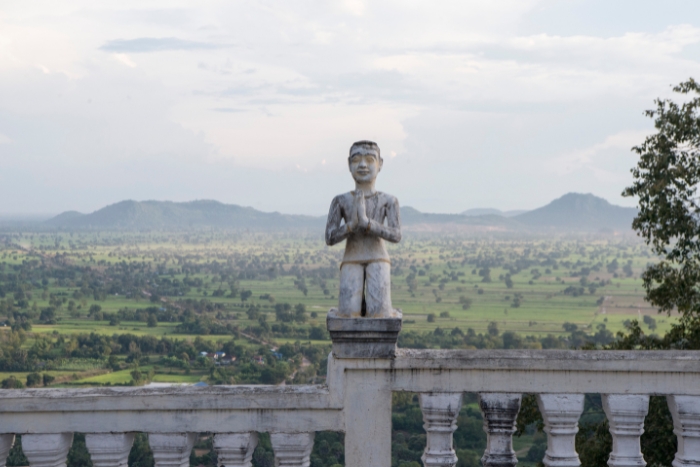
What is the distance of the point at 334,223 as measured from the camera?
6.46m

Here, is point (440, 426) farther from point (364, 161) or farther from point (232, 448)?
point (364, 161)

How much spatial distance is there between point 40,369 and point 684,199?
159ft

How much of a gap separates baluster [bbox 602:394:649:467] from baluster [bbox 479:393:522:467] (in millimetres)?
803

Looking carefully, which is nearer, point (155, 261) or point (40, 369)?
point (40, 369)

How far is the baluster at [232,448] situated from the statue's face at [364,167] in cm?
253

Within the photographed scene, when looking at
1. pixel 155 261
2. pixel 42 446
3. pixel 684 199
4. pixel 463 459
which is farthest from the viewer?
pixel 155 261

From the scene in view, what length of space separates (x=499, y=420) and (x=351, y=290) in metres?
1.71

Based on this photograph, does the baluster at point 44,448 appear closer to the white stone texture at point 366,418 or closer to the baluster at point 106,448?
the baluster at point 106,448

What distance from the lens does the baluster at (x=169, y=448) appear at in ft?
19.1

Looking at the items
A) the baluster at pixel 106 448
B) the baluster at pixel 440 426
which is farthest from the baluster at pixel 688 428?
the baluster at pixel 106 448

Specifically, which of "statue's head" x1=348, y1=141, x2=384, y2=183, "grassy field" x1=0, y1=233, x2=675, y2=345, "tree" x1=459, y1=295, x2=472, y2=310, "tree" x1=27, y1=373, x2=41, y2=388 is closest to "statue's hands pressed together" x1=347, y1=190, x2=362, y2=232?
"statue's head" x1=348, y1=141, x2=384, y2=183

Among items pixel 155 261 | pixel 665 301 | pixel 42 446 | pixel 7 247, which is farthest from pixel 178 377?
pixel 7 247

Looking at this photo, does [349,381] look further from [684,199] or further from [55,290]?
[55,290]

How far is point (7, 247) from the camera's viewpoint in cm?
19875
